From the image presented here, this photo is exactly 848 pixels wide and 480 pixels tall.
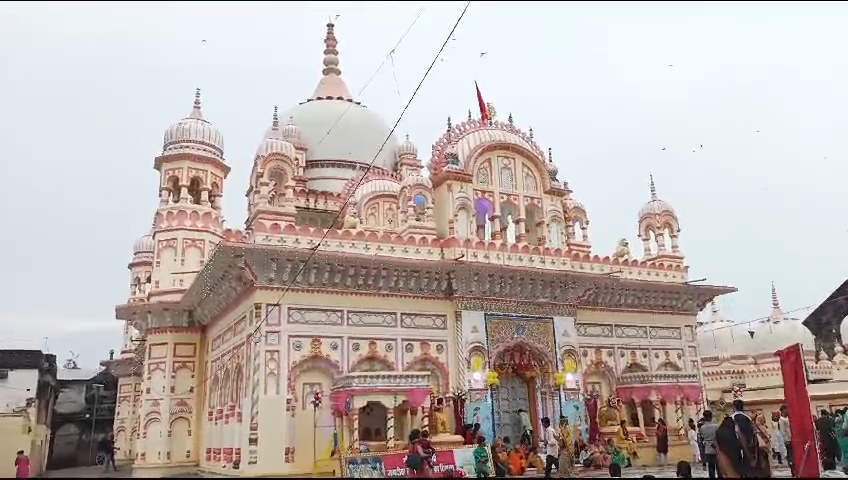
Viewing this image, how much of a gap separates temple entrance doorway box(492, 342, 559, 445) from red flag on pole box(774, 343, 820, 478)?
752 cm

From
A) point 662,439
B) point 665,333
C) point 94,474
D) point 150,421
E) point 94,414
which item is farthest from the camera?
point 94,414

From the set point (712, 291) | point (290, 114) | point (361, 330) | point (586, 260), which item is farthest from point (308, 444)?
point (290, 114)

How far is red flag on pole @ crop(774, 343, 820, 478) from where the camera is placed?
9.47m

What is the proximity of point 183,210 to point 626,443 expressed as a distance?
13980 mm

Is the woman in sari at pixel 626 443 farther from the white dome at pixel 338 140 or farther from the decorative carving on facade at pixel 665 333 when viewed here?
the white dome at pixel 338 140

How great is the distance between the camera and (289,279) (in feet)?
48.9

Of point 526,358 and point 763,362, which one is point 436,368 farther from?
point 763,362

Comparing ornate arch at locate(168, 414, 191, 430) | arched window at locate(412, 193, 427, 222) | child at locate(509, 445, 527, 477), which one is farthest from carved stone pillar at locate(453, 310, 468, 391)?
ornate arch at locate(168, 414, 191, 430)

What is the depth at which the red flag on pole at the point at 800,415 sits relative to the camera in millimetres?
9469

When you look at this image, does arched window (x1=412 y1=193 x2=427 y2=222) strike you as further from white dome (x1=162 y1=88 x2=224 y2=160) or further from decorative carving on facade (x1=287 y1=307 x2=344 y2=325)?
white dome (x1=162 y1=88 x2=224 y2=160)

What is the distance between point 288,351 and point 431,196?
546 centimetres

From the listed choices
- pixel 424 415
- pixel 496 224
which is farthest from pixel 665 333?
pixel 424 415

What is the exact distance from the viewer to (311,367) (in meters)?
14.8

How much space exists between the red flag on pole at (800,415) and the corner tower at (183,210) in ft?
52.4
